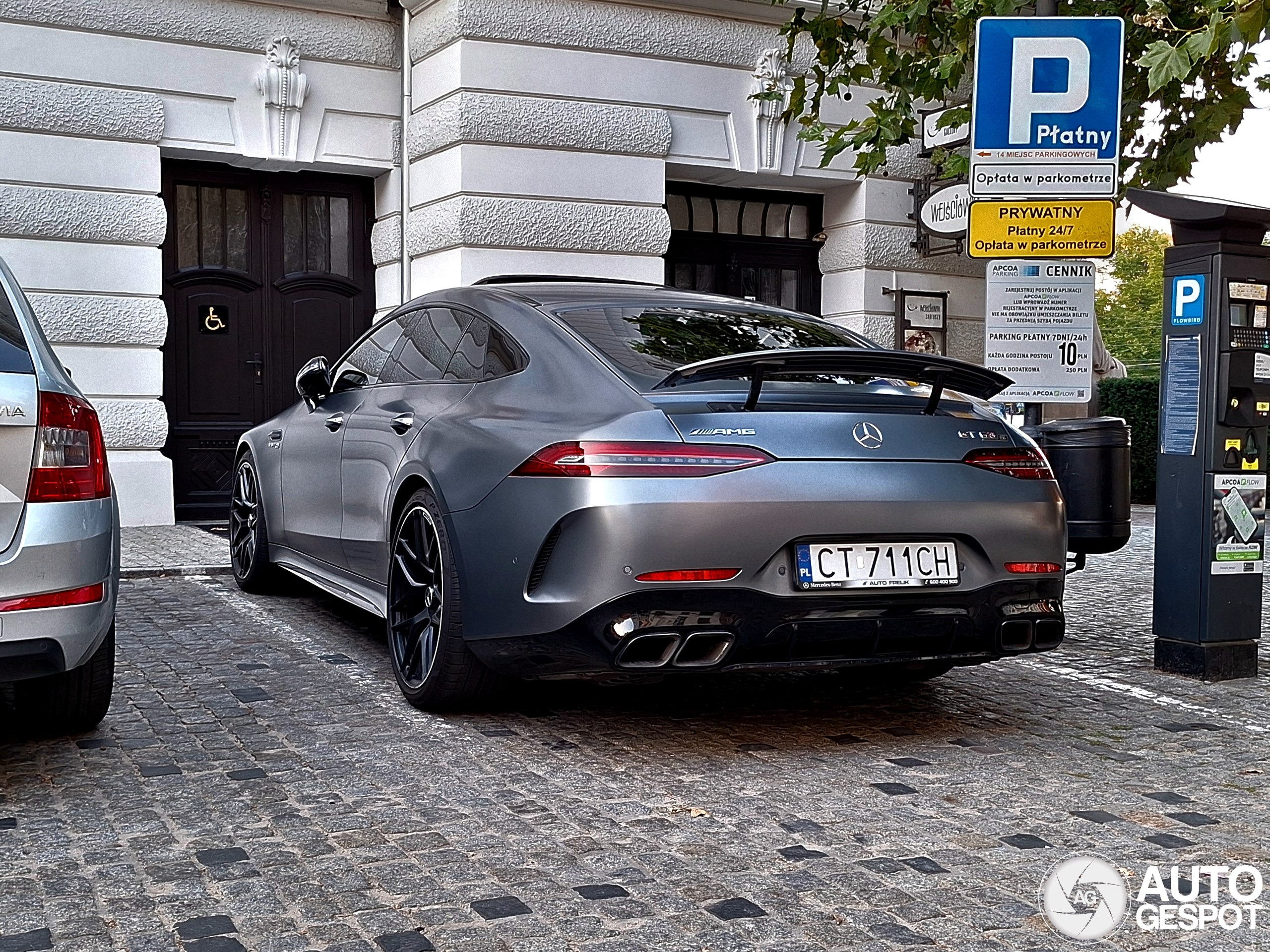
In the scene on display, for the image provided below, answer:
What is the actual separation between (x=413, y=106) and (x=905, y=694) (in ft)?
28.6

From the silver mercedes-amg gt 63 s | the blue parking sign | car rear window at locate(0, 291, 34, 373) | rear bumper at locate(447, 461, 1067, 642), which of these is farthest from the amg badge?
the blue parking sign

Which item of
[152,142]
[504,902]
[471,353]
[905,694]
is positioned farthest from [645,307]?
[152,142]

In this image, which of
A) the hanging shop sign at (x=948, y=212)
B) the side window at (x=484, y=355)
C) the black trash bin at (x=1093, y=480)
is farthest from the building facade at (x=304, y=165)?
the side window at (x=484, y=355)

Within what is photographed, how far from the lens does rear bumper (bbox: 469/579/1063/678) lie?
13.6ft

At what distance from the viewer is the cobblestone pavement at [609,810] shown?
2.99 m

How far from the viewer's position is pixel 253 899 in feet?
10.2

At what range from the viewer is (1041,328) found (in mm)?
7090

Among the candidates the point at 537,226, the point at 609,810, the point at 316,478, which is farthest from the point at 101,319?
the point at 609,810

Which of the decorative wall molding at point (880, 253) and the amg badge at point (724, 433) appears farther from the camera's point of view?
the decorative wall molding at point (880, 253)

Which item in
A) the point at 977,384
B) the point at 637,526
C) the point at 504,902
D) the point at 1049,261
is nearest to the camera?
the point at 504,902

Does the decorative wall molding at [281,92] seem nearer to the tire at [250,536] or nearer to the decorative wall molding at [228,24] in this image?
the decorative wall molding at [228,24]

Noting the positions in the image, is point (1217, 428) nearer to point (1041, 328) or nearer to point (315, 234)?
point (1041, 328)

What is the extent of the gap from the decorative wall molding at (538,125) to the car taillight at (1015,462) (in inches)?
317

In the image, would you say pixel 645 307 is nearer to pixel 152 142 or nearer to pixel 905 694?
pixel 905 694
